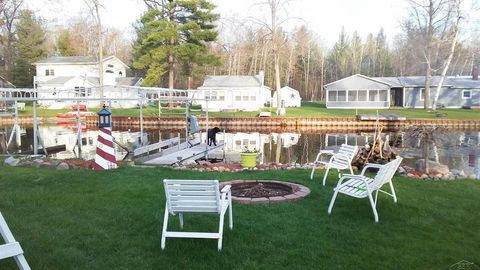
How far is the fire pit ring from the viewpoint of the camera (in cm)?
667

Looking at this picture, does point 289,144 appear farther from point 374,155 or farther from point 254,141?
point 374,155

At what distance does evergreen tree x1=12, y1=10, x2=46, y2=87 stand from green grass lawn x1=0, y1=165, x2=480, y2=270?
46.9 m

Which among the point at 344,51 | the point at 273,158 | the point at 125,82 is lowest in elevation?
the point at 273,158

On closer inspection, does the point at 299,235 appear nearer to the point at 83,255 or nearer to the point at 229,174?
the point at 83,255

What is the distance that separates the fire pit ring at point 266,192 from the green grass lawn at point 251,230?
0.64 ft

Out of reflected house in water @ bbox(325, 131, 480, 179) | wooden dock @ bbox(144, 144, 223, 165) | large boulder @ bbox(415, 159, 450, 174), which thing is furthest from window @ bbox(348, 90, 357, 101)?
large boulder @ bbox(415, 159, 450, 174)

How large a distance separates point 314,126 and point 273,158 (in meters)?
13.8

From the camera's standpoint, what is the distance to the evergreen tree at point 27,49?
49.4m

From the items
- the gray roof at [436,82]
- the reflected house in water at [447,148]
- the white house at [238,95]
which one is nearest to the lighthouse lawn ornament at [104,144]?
the reflected house in water at [447,148]

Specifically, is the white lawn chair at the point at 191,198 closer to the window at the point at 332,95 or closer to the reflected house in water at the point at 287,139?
the reflected house in water at the point at 287,139

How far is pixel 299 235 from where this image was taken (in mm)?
5168

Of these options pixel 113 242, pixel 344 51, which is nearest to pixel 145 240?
pixel 113 242

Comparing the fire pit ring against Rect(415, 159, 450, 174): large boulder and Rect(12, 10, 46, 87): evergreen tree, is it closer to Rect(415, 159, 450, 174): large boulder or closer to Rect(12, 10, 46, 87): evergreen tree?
Rect(415, 159, 450, 174): large boulder

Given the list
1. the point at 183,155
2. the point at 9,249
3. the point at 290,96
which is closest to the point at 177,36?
the point at 290,96
